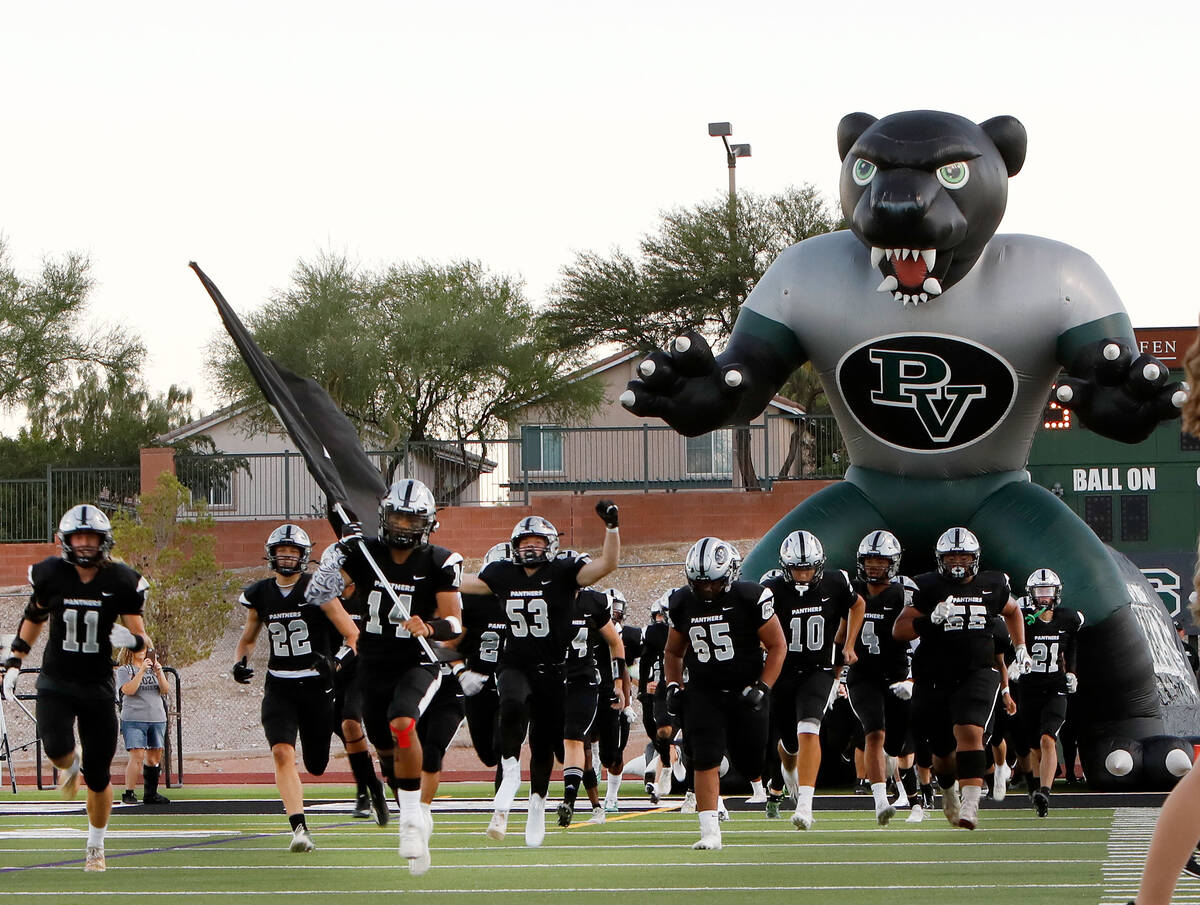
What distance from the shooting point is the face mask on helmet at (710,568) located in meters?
9.88

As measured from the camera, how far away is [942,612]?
10.9 meters

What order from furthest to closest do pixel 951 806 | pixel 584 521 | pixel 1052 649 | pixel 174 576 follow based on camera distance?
1. pixel 584 521
2. pixel 174 576
3. pixel 1052 649
4. pixel 951 806

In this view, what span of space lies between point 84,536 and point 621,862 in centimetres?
306

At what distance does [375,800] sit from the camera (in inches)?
432

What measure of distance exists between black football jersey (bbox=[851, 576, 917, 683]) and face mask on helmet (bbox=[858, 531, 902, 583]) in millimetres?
263

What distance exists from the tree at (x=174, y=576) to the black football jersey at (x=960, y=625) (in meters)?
13.4

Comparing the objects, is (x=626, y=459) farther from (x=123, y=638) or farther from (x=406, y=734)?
(x=406, y=734)

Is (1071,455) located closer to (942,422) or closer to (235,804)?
(942,422)

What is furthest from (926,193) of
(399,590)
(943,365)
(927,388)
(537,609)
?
(399,590)

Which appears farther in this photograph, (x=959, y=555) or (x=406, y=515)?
(x=959, y=555)

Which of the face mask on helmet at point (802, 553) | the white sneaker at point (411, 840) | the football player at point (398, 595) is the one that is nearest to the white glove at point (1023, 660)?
the face mask on helmet at point (802, 553)

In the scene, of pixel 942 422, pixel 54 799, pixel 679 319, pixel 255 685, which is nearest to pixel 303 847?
pixel 942 422

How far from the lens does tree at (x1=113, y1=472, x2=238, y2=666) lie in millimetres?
23000

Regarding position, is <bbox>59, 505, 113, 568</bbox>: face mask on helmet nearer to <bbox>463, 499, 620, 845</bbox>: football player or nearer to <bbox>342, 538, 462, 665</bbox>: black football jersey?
<bbox>342, 538, 462, 665</bbox>: black football jersey
